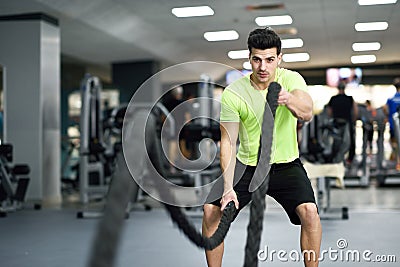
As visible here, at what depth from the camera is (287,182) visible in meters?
2.54

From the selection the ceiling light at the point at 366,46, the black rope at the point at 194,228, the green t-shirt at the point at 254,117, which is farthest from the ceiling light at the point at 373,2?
the black rope at the point at 194,228

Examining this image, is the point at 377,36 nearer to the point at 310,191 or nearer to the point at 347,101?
the point at 347,101

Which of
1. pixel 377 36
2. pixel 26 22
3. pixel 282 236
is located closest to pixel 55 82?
pixel 26 22

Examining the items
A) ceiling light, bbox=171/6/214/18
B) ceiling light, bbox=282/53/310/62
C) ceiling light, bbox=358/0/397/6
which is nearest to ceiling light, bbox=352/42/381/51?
ceiling light, bbox=282/53/310/62

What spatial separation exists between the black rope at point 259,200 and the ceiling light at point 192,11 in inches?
271

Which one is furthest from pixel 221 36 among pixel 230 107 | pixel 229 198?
pixel 229 198

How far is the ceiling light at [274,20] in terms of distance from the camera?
9.09 m

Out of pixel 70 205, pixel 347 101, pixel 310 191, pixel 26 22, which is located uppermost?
pixel 26 22

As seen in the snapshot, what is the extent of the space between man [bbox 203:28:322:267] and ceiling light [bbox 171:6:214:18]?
5.95 m

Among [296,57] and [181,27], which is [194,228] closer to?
[181,27]

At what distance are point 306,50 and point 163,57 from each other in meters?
2.90

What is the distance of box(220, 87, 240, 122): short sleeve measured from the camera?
256 centimetres

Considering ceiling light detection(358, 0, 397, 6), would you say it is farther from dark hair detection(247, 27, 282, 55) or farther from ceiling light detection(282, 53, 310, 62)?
dark hair detection(247, 27, 282, 55)

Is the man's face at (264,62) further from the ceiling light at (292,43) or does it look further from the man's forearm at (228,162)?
the ceiling light at (292,43)
